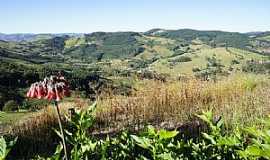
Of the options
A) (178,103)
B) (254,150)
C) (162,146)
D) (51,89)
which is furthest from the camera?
(178,103)

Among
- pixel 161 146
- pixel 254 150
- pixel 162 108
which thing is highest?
pixel 254 150

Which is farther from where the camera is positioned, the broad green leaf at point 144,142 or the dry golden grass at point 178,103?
the dry golden grass at point 178,103

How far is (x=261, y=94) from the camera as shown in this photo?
1018 cm

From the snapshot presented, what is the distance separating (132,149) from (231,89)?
306 inches

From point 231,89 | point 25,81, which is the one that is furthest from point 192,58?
point 231,89

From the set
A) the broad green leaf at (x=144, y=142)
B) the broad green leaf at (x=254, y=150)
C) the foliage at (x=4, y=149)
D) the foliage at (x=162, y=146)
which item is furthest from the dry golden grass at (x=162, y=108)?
the broad green leaf at (x=254, y=150)

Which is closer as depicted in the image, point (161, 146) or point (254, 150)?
point (254, 150)

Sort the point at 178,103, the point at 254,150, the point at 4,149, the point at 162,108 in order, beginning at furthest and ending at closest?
the point at 178,103
the point at 162,108
the point at 4,149
the point at 254,150

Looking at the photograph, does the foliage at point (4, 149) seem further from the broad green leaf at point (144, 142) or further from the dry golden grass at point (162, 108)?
the dry golden grass at point (162, 108)

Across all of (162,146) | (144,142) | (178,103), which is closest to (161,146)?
(162,146)

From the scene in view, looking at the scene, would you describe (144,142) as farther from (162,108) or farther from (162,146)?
(162,108)

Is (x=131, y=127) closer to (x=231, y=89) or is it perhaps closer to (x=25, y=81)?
(x=231, y=89)

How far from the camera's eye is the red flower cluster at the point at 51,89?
3293mm

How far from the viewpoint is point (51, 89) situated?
3.30m
